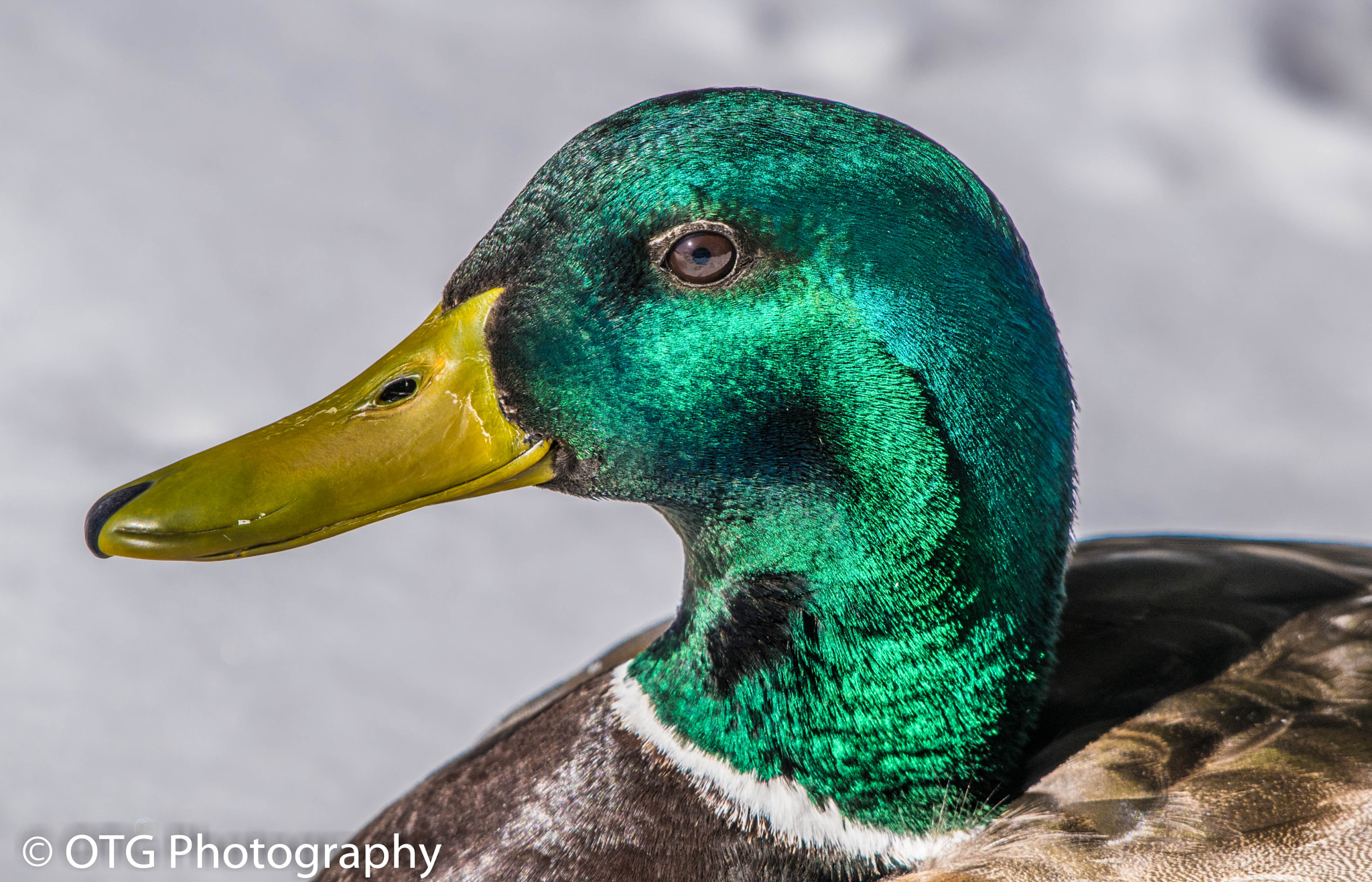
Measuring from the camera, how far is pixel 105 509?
985mm

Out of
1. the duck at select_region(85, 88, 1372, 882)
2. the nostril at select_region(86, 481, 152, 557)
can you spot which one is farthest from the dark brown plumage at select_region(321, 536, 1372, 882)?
the nostril at select_region(86, 481, 152, 557)

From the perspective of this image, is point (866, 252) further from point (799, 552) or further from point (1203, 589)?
point (1203, 589)

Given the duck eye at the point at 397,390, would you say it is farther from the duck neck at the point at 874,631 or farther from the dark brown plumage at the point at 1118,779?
the dark brown plumage at the point at 1118,779

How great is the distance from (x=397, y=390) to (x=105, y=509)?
0.77ft

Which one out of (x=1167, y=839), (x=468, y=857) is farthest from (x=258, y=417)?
(x=1167, y=839)

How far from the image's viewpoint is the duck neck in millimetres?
964

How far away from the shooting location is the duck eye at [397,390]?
1.00 meters

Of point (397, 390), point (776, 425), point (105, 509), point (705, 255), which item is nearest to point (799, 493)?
point (776, 425)

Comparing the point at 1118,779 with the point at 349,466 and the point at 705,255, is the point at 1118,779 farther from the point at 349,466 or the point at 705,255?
the point at 349,466

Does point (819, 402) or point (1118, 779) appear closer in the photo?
point (819, 402)

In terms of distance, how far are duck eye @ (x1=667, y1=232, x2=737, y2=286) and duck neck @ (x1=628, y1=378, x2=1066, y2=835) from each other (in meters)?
0.15

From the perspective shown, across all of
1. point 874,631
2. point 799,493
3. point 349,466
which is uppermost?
point 349,466

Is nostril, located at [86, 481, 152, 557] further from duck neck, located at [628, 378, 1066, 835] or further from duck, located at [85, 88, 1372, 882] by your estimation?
duck neck, located at [628, 378, 1066, 835]

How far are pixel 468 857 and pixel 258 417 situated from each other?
4.84ft
